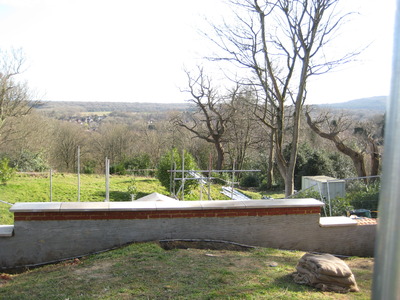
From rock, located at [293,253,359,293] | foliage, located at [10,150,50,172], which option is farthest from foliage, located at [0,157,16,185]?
rock, located at [293,253,359,293]

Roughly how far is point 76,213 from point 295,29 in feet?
27.9

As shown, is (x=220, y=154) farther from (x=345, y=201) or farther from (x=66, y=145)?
(x=345, y=201)

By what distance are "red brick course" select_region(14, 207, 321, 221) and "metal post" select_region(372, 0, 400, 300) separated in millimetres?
4670

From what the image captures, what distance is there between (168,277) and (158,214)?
1.45 meters

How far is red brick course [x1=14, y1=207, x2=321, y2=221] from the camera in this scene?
5.14 meters

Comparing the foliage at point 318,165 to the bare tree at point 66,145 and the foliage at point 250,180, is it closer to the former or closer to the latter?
the foliage at point 250,180

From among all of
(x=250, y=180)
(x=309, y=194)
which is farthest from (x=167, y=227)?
(x=250, y=180)

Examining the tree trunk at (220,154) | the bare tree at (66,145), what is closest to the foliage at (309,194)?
the tree trunk at (220,154)

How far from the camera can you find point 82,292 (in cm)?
366

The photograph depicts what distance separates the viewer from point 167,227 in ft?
17.9

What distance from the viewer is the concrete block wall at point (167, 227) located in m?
5.12

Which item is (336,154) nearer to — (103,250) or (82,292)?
(103,250)

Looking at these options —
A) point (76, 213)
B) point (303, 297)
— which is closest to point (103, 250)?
point (76, 213)

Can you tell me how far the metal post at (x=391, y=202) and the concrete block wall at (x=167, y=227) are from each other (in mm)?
4631
